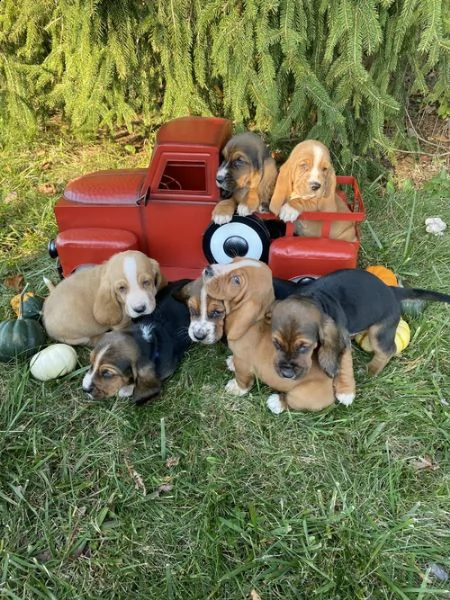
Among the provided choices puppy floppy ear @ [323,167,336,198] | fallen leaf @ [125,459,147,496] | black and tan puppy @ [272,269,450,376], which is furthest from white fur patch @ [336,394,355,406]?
puppy floppy ear @ [323,167,336,198]

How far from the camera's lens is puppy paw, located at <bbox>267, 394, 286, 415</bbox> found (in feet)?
12.0

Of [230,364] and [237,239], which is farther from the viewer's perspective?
[237,239]

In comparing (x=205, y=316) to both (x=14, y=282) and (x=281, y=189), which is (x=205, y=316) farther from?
(x=14, y=282)

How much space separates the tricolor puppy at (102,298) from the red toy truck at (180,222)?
36cm

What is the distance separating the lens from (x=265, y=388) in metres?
3.87

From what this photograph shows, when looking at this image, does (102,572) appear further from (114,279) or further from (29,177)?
(29,177)

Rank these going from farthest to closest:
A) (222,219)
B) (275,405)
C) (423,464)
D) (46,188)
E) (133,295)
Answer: (46,188) < (222,219) < (133,295) < (275,405) < (423,464)

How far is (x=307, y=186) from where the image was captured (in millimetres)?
3967

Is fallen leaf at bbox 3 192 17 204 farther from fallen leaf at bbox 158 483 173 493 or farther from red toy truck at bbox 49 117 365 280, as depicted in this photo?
fallen leaf at bbox 158 483 173 493

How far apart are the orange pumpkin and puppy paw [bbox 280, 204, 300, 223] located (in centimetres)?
92

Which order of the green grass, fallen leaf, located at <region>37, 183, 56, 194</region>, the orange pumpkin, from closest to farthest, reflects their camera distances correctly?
1. the green grass
2. the orange pumpkin
3. fallen leaf, located at <region>37, 183, 56, 194</region>

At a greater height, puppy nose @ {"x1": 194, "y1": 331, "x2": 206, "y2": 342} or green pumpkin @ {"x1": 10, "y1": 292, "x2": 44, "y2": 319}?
puppy nose @ {"x1": 194, "y1": 331, "x2": 206, "y2": 342}

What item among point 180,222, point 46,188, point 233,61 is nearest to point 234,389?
point 180,222

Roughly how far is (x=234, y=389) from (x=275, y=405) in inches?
13.2
